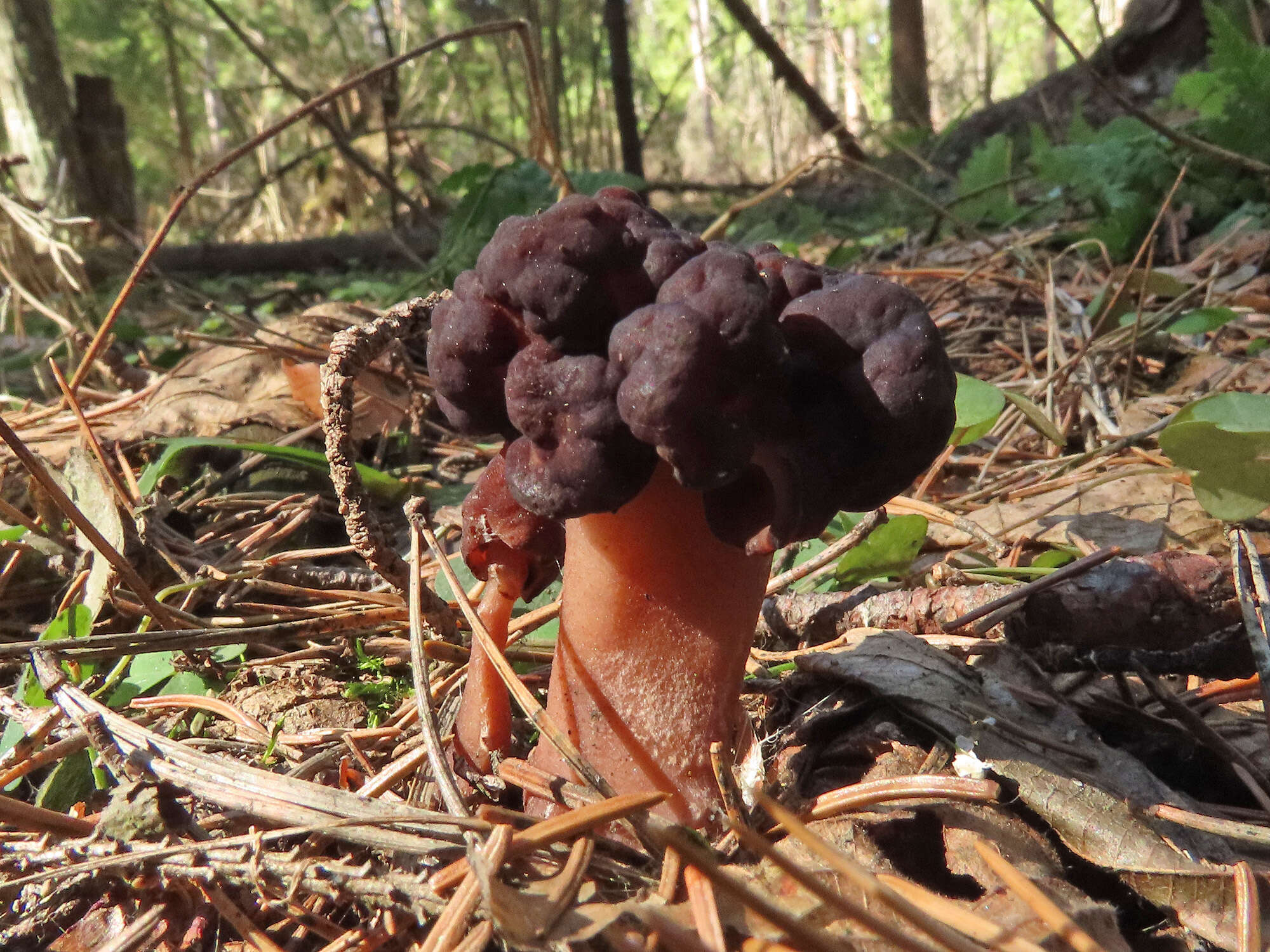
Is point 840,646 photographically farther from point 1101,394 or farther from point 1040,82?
point 1040,82

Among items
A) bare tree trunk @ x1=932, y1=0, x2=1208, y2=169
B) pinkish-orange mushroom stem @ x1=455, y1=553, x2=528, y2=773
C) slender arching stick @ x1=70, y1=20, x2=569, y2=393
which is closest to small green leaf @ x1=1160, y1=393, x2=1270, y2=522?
pinkish-orange mushroom stem @ x1=455, y1=553, x2=528, y2=773

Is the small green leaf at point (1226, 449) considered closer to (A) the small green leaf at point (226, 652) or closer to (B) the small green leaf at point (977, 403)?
(B) the small green leaf at point (977, 403)

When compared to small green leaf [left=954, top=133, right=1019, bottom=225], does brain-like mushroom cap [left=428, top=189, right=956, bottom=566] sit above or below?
below

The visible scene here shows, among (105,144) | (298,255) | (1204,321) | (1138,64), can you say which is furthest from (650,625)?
(105,144)

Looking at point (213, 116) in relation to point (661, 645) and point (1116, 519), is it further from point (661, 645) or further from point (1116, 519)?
point (661, 645)

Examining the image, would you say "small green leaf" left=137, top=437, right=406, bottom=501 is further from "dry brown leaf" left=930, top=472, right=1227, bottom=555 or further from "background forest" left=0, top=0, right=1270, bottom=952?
"dry brown leaf" left=930, top=472, right=1227, bottom=555

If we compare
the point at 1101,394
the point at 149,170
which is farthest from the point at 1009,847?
the point at 149,170

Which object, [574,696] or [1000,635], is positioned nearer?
[574,696]

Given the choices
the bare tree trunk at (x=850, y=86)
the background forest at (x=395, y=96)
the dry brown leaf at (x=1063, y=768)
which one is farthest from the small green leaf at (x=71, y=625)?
the bare tree trunk at (x=850, y=86)
